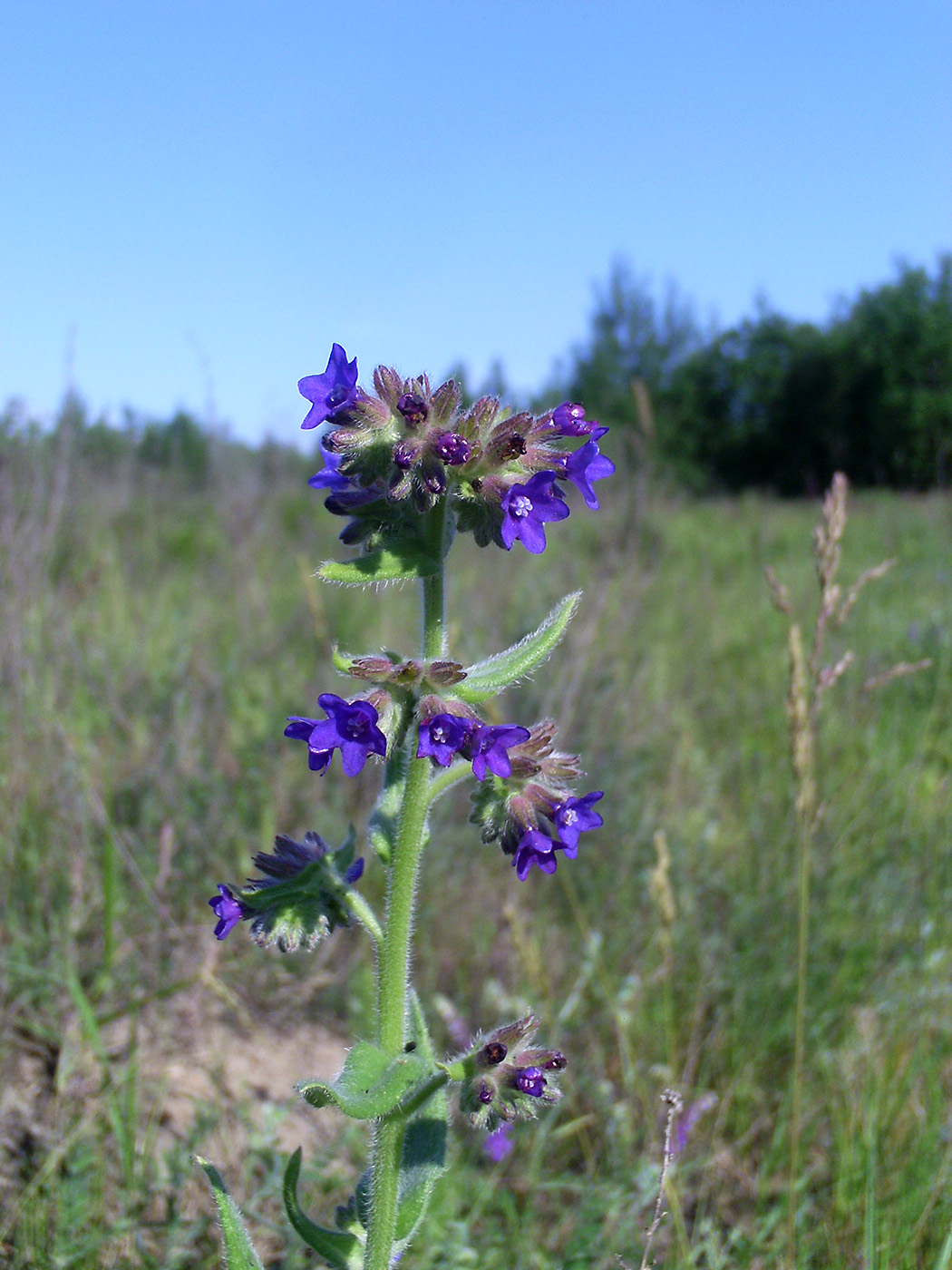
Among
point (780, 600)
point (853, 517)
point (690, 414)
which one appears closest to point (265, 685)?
point (780, 600)

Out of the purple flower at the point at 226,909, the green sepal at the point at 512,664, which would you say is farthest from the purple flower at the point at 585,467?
the purple flower at the point at 226,909

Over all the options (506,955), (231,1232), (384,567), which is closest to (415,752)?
(384,567)

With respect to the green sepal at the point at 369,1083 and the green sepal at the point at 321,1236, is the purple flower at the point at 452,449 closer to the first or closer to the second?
the green sepal at the point at 369,1083

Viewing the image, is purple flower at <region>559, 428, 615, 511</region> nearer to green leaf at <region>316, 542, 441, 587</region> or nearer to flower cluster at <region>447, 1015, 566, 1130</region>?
green leaf at <region>316, 542, 441, 587</region>

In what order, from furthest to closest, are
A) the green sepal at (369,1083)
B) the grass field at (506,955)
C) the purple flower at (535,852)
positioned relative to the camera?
1. the grass field at (506,955)
2. the purple flower at (535,852)
3. the green sepal at (369,1083)

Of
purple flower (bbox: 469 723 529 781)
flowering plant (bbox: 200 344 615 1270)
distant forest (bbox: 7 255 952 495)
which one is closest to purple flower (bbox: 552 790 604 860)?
flowering plant (bbox: 200 344 615 1270)

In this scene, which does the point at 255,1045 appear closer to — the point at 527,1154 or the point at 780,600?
the point at 527,1154

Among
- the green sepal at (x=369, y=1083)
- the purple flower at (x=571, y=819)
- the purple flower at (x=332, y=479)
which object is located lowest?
the green sepal at (x=369, y=1083)
